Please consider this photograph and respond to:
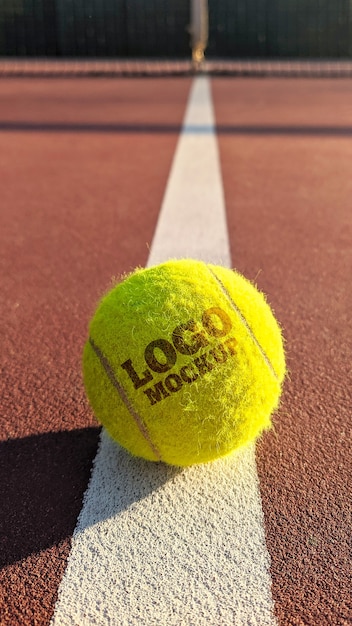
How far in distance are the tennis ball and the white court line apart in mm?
97

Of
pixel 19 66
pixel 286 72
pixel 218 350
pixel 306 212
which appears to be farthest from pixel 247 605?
pixel 19 66

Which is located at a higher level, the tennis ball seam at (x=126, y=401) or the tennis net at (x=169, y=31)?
the tennis ball seam at (x=126, y=401)

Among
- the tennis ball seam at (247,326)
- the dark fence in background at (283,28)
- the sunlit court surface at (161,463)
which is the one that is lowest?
the dark fence in background at (283,28)

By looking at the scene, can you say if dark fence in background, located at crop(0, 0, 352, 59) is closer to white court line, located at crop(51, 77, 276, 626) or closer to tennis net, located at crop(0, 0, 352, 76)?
tennis net, located at crop(0, 0, 352, 76)

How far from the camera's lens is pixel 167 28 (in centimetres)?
1423

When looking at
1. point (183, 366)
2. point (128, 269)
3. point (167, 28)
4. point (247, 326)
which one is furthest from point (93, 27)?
point (183, 366)

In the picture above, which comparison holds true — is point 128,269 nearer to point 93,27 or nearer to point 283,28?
point 93,27

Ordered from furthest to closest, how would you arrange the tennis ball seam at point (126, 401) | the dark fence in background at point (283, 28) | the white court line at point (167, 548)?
the dark fence in background at point (283, 28) < the tennis ball seam at point (126, 401) < the white court line at point (167, 548)

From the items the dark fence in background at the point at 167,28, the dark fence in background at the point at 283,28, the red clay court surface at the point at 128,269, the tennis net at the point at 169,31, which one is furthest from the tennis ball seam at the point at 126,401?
the dark fence in background at the point at 283,28

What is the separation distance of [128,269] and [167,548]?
1876 mm

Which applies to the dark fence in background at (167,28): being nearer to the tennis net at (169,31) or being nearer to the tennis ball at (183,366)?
the tennis net at (169,31)

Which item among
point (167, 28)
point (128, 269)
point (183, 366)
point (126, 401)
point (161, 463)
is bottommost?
point (167, 28)

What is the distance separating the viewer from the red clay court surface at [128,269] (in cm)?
Answer: 162

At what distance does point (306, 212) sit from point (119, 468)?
9.03 feet
